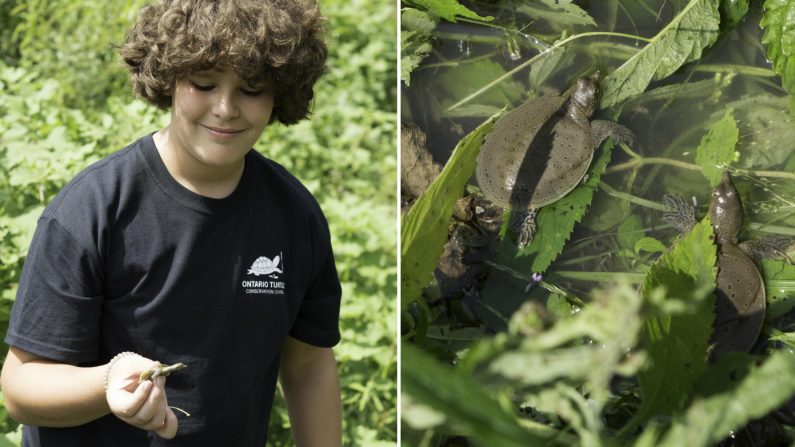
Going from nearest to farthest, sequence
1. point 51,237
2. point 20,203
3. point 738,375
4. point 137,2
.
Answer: point 738,375
point 51,237
point 20,203
point 137,2

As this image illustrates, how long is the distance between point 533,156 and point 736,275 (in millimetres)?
231

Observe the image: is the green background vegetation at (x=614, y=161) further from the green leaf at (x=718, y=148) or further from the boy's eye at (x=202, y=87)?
the boy's eye at (x=202, y=87)

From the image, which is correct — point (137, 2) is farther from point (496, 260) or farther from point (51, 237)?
point (496, 260)

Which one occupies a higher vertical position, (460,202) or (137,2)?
(137,2)

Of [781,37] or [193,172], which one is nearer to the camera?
[781,37]

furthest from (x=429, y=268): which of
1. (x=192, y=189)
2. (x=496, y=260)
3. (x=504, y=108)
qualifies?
(x=192, y=189)

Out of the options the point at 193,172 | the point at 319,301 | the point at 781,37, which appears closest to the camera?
the point at 781,37

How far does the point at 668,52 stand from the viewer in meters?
0.88

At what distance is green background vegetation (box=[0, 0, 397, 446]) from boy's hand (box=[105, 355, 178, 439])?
2.28 feet

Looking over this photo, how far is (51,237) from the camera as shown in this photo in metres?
1.17

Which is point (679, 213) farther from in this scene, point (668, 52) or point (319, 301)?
point (319, 301)

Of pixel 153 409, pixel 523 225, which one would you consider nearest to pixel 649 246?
pixel 523 225

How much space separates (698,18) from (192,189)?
0.69 metres

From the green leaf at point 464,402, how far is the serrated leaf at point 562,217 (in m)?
0.64
